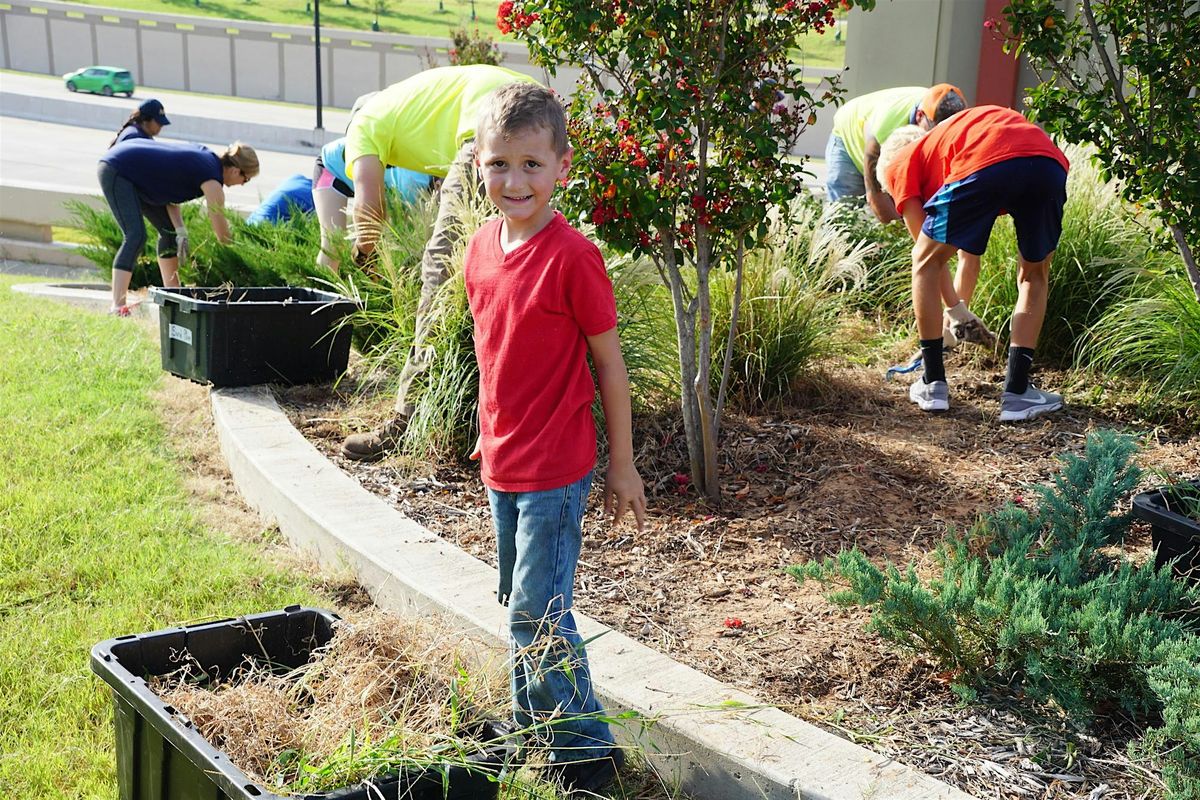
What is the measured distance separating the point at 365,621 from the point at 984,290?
457cm

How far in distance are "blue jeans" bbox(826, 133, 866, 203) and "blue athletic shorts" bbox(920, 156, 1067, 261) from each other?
3345mm

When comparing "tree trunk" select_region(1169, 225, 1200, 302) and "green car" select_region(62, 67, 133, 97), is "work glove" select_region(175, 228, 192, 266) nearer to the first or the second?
"tree trunk" select_region(1169, 225, 1200, 302)

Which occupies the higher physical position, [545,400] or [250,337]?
[545,400]

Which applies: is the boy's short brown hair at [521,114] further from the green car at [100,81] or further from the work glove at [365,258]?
the green car at [100,81]

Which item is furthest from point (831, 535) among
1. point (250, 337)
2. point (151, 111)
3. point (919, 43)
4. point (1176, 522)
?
point (919, 43)

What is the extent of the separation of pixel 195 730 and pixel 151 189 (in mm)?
6861

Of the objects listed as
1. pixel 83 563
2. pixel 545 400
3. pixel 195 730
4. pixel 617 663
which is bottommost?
pixel 83 563

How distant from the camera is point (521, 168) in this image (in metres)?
2.40

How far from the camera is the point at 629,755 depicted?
2684mm

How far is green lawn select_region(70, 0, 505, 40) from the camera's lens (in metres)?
77.0

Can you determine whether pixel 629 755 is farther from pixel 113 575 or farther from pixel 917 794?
pixel 113 575

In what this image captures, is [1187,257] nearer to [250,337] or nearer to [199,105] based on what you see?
[250,337]

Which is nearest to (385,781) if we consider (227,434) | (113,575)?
(113,575)

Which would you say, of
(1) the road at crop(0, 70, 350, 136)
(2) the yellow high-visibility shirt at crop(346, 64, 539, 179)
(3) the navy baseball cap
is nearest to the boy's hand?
(2) the yellow high-visibility shirt at crop(346, 64, 539, 179)
